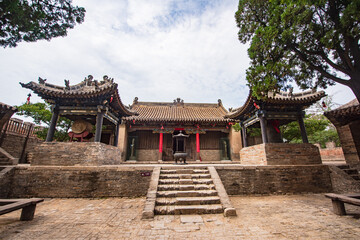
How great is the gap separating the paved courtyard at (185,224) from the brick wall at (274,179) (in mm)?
1516

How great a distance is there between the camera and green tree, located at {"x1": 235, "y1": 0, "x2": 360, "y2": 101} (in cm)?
340

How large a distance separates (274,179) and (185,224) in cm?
450

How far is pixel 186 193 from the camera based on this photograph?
4484 millimetres

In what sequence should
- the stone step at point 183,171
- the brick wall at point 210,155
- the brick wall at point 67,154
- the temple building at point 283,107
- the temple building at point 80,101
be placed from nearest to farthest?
the stone step at point 183,171 → the brick wall at point 67,154 → the temple building at point 80,101 → the temple building at point 283,107 → the brick wall at point 210,155

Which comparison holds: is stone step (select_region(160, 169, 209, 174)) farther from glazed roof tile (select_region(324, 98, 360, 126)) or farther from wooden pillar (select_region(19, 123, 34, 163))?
wooden pillar (select_region(19, 123, 34, 163))

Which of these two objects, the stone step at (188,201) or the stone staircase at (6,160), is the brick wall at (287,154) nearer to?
the stone step at (188,201)

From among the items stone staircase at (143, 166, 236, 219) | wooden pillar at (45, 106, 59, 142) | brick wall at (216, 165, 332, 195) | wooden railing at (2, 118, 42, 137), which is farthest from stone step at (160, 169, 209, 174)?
wooden railing at (2, 118, 42, 137)

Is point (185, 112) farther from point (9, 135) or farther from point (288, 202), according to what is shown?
point (9, 135)

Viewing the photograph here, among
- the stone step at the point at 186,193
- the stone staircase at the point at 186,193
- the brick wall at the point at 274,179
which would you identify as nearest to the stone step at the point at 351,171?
the brick wall at the point at 274,179

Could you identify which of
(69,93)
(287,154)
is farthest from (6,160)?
(287,154)

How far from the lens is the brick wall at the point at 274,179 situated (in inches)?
230

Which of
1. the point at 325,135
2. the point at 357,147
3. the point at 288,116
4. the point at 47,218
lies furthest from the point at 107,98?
the point at 325,135

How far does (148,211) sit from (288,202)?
423 centimetres

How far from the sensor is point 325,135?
64.2ft
